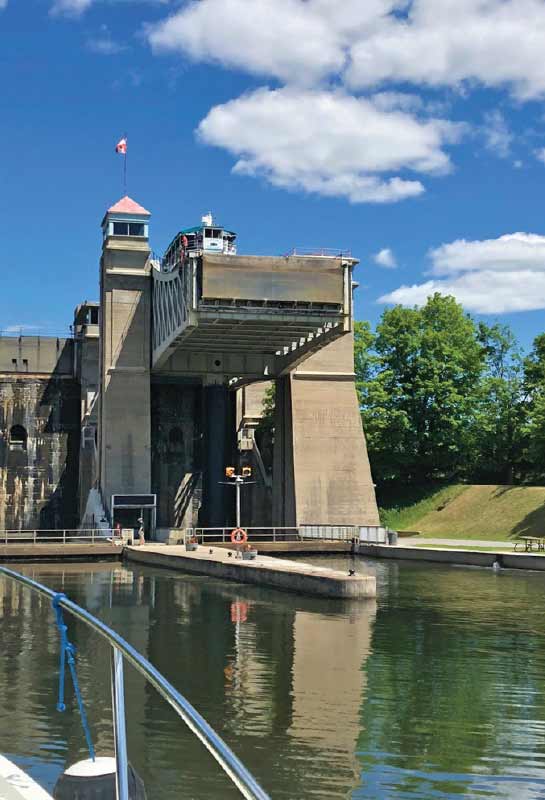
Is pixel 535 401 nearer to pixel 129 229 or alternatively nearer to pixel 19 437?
pixel 129 229

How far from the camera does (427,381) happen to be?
211 ft

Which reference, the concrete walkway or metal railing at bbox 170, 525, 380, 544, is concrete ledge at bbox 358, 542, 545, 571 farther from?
metal railing at bbox 170, 525, 380, 544

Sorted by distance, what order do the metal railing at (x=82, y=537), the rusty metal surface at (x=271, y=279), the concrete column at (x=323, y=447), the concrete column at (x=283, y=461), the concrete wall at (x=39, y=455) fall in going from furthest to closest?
1. the concrete wall at (x=39, y=455)
2. the concrete column at (x=283, y=461)
3. the concrete column at (x=323, y=447)
4. the metal railing at (x=82, y=537)
5. the rusty metal surface at (x=271, y=279)

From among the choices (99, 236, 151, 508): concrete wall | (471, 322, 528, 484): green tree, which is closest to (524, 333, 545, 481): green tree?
(471, 322, 528, 484): green tree

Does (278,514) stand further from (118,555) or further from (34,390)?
(34,390)

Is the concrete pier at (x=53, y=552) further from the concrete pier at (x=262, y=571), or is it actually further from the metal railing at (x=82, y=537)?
the concrete pier at (x=262, y=571)

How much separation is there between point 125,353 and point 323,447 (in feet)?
39.9

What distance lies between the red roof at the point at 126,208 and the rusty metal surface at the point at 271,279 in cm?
1376

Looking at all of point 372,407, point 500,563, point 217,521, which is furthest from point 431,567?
point 372,407

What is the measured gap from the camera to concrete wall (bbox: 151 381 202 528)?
195 ft

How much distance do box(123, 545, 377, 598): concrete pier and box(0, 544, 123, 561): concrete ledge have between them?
1.40 m

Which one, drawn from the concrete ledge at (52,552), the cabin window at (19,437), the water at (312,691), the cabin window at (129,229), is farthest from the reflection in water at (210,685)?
the cabin window at (19,437)

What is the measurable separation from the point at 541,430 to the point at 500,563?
17.1 m

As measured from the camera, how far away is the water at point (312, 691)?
11.5 metres
